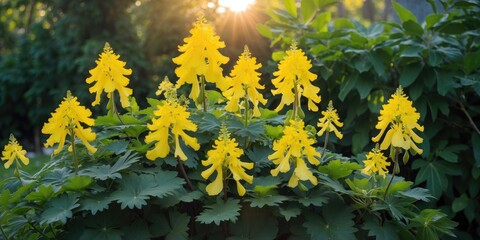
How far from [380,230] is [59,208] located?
113 cm

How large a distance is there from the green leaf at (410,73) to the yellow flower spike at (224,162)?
Answer: 172 centimetres

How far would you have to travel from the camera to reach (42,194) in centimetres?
190

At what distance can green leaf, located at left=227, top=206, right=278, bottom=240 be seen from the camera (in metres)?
2.00

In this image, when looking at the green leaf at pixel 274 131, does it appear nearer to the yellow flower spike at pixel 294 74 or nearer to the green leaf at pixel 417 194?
the yellow flower spike at pixel 294 74

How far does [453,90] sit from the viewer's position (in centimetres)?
334

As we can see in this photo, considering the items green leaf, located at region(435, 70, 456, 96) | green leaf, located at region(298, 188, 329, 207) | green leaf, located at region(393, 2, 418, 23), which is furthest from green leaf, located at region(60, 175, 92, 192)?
green leaf, located at region(393, 2, 418, 23)

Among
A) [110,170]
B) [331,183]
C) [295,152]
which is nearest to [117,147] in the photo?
[110,170]

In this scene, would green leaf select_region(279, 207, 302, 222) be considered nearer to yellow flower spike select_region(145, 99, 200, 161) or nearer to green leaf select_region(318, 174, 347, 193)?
green leaf select_region(318, 174, 347, 193)

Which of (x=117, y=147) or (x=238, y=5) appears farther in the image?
(x=238, y=5)

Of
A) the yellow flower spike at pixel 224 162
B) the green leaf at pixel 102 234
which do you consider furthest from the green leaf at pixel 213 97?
the green leaf at pixel 102 234

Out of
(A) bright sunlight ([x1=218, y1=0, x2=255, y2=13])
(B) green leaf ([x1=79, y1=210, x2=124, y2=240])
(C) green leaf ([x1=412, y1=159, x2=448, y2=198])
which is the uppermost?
(A) bright sunlight ([x1=218, y1=0, x2=255, y2=13])

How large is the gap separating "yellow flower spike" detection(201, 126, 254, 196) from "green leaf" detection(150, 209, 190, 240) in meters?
0.16

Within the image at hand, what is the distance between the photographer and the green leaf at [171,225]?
78.4 inches

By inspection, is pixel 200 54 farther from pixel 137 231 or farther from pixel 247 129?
pixel 137 231
